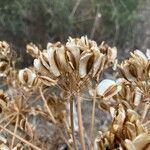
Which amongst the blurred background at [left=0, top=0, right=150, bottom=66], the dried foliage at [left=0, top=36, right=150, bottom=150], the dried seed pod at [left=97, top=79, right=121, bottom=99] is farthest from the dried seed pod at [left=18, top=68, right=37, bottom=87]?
the blurred background at [left=0, top=0, right=150, bottom=66]

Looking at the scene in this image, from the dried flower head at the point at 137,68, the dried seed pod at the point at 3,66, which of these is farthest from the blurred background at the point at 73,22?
the dried flower head at the point at 137,68

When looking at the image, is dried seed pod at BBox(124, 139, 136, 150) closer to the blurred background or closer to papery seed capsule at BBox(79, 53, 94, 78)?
papery seed capsule at BBox(79, 53, 94, 78)

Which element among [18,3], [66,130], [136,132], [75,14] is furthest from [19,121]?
[75,14]

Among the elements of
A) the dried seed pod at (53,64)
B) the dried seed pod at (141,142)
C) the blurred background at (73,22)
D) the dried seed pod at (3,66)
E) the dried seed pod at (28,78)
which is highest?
the blurred background at (73,22)

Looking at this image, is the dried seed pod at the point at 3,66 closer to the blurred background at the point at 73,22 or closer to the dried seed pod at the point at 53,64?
the dried seed pod at the point at 53,64

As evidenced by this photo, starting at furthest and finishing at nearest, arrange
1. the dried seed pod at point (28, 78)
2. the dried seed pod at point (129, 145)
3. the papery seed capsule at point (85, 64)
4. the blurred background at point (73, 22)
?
the blurred background at point (73, 22) → the dried seed pod at point (28, 78) → the papery seed capsule at point (85, 64) → the dried seed pod at point (129, 145)

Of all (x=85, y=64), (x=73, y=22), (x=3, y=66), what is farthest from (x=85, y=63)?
(x=73, y=22)
